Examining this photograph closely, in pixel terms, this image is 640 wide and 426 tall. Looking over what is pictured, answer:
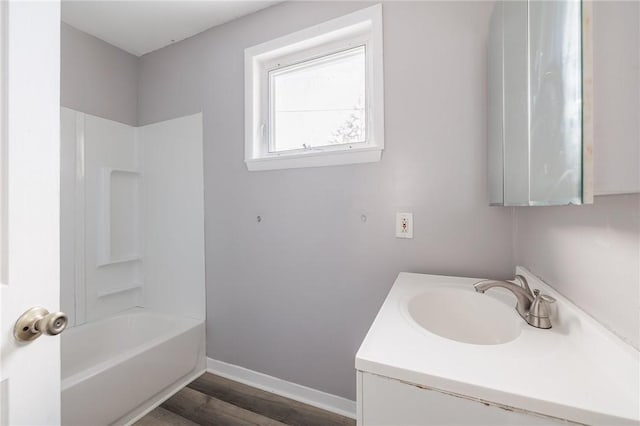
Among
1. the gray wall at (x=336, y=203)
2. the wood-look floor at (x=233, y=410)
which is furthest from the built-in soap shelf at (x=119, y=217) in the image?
the wood-look floor at (x=233, y=410)

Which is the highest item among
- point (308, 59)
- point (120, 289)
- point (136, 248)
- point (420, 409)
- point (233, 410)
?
point (308, 59)

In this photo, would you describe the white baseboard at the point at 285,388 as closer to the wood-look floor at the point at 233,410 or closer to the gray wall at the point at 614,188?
the wood-look floor at the point at 233,410

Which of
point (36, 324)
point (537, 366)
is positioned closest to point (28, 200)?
point (36, 324)

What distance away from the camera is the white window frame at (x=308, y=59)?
144cm

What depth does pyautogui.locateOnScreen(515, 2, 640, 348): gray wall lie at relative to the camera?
0.47m

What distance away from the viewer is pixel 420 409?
0.57 m

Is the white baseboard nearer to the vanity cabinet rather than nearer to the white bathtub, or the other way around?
the white bathtub

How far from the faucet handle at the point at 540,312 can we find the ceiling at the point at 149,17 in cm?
204

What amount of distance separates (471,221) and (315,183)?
2.74 ft

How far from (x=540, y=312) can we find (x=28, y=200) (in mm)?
1313

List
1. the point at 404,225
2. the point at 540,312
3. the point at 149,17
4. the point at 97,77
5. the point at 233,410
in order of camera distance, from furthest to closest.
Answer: the point at 97,77, the point at 149,17, the point at 233,410, the point at 404,225, the point at 540,312

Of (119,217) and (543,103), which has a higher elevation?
(543,103)

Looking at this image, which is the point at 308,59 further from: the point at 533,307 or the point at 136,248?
the point at 136,248

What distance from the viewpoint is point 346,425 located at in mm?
1433
